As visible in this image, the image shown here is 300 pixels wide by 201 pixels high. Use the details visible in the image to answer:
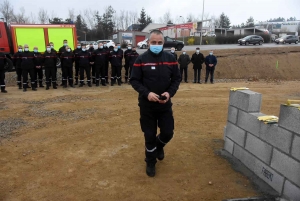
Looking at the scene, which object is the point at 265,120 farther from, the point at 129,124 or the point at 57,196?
the point at 129,124

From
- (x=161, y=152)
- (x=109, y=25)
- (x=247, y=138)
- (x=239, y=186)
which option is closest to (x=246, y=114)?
(x=247, y=138)

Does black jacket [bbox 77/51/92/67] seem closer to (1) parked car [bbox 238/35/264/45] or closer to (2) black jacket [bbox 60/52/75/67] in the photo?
(2) black jacket [bbox 60/52/75/67]

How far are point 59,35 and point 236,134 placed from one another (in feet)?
48.2

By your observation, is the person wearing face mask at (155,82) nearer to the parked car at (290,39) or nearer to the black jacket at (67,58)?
the black jacket at (67,58)

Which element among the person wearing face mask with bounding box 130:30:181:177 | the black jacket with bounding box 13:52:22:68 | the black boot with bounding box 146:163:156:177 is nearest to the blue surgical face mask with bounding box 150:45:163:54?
the person wearing face mask with bounding box 130:30:181:177

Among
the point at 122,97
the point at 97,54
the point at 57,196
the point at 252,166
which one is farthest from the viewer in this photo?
the point at 97,54

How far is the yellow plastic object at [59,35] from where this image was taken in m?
16.0

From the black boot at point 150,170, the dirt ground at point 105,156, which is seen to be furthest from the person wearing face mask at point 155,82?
the dirt ground at point 105,156

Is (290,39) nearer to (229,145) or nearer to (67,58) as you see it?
(67,58)

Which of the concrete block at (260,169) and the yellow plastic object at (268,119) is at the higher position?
the yellow plastic object at (268,119)

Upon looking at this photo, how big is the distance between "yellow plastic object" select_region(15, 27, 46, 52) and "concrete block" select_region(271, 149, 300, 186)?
15.2 metres

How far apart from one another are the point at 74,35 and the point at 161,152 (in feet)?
47.3

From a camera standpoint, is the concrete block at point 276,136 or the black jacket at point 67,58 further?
the black jacket at point 67,58

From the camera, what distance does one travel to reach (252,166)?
3881mm
